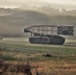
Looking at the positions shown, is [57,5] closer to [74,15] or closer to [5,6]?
[74,15]

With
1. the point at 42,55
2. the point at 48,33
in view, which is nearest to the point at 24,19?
the point at 48,33

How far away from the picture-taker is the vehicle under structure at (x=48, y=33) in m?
4.78

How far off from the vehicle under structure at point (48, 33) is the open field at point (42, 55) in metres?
0.09

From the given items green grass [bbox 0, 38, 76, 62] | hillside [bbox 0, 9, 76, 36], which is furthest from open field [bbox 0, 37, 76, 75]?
hillside [bbox 0, 9, 76, 36]

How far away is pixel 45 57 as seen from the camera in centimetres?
462

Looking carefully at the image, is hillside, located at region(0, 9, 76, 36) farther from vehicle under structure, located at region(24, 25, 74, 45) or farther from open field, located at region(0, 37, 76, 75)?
open field, located at region(0, 37, 76, 75)

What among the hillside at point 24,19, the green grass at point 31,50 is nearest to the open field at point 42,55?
the green grass at point 31,50

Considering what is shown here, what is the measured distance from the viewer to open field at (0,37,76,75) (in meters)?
4.55

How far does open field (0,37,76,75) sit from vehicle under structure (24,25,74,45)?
93 millimetres

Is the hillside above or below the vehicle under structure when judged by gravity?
above

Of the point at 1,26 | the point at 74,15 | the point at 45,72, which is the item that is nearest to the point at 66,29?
the point at 74,15

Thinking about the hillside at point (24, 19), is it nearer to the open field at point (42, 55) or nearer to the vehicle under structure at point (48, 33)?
the vehicle under structure at point (48, 33)

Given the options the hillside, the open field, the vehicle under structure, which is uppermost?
the hillside

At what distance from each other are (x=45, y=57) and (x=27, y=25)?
70 cm
